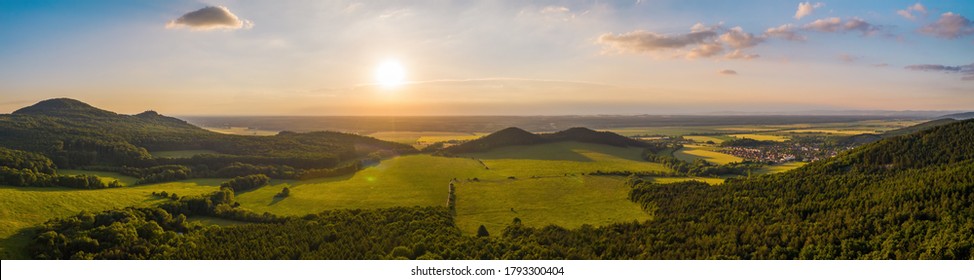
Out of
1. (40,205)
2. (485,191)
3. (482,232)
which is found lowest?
(482,232)

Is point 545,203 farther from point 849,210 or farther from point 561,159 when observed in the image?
point 561,159

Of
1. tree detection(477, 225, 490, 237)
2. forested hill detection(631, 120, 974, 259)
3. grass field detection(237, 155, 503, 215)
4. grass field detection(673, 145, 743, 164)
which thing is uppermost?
forested hill detection(631, 120, 974, 259)

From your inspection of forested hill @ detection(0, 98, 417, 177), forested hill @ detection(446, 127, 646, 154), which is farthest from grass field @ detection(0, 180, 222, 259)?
forested hill @ detection(446, 127, 646, 154)

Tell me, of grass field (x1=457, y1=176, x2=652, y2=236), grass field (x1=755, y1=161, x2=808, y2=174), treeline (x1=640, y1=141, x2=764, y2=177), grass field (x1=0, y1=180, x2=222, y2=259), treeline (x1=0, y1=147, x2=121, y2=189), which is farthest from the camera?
treeline (x1=640, y1=141, x2=764, y2=177)

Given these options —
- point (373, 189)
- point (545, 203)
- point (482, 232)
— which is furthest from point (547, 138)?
point (482, 232)

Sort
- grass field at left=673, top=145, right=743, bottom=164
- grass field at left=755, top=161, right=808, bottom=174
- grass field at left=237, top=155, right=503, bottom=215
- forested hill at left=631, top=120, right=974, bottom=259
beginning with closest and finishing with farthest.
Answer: forested hill at left=631, top=120, right=974, bottom=259 → grass field at left=237, top=155, right=503, bottom=215 → grass field at left=755, top=161, right=808, bottom=174 → grass field at left=673, top=145, right=743, bottom=164

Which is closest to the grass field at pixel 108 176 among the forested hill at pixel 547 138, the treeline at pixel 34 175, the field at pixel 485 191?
the treeline at pixel 34 175

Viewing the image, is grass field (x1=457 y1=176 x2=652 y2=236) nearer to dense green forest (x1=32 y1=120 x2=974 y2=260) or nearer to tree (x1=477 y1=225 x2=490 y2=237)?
tree (x1=477 y1=225 x2=490 y2=237)
